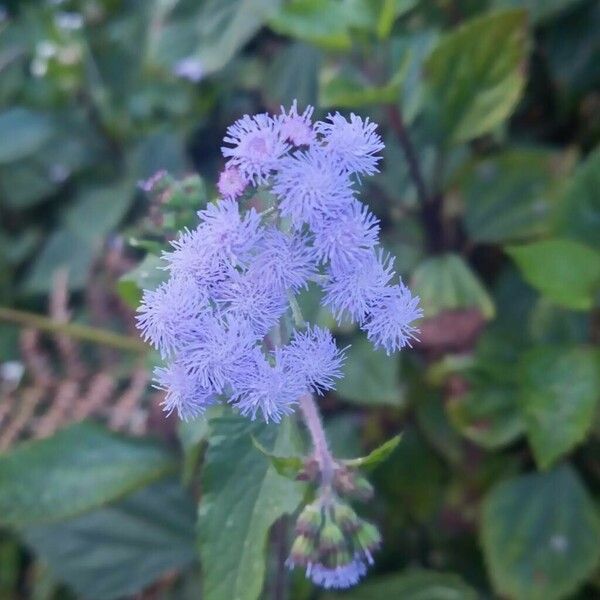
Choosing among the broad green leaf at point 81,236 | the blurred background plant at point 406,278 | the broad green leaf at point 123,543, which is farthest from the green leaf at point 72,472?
the broad green leaf at point 81,236

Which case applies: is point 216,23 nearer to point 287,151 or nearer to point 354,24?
point 354,24

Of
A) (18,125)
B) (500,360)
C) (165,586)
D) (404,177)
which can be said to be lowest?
(165,586)

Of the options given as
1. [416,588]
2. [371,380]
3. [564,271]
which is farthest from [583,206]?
[416,588]

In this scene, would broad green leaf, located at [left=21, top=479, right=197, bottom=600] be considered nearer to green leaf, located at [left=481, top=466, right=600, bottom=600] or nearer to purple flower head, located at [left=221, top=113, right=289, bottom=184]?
green leaf, located at [left=481, top=466, right=600, bottom=600]

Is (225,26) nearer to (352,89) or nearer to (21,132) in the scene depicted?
(352,89)

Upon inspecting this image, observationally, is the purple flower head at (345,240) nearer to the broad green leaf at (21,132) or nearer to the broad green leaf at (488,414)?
the broad green leaf at (488,414)

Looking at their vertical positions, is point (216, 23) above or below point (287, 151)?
above

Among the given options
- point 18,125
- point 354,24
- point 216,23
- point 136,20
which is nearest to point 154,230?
point 354,24
